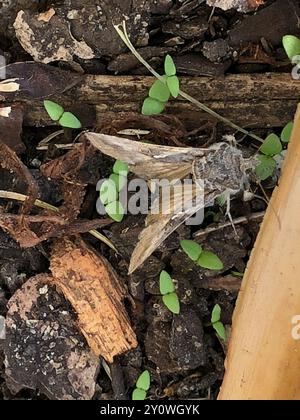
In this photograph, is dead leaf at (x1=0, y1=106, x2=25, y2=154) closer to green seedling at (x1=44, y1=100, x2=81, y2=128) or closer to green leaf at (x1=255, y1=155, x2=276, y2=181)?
green seedling at (x1=44, y1=100, x2=81, y2=128)

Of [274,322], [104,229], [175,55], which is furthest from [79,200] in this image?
[274,322]

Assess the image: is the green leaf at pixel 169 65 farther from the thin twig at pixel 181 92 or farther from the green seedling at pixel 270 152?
the green seedling at pixel 270 152

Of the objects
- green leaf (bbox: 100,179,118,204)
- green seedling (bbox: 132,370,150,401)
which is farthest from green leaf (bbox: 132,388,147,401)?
green leaf (bbox: 100,179,118,204)

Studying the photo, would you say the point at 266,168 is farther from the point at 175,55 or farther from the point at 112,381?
the point at 112,381

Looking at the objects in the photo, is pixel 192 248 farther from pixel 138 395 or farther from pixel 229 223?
pixel 138 395

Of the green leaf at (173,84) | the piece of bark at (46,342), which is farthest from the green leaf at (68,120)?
the piece of bark at (46,342)

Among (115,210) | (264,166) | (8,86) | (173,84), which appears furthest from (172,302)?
(8,86)
